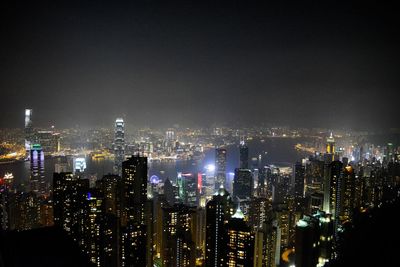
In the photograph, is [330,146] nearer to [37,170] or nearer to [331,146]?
[331,146]

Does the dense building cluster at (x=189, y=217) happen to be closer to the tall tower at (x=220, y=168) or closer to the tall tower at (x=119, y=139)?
the tall tower at (x=220, y=168)

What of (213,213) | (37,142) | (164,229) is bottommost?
(164,229)

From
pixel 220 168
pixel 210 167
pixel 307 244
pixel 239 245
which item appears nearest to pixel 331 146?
pixel 220 168

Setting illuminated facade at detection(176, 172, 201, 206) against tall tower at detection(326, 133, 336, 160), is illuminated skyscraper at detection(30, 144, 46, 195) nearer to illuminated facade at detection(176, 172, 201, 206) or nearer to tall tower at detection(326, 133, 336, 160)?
illuminated facade at detection(176, 172, 201, 206)

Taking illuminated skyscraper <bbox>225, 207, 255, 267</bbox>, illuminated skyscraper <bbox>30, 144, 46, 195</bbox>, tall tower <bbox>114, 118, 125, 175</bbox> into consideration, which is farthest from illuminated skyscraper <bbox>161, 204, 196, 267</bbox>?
tall tower <bbox>114, 118, 125, 175</bbox>

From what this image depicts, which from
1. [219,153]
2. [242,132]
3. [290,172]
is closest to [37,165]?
[219,153]

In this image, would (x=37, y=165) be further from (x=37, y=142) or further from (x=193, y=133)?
(x=193, y=133)

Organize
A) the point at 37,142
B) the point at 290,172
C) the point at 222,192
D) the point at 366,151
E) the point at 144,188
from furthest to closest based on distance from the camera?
1. the point at 366,151
2. the point at 290,172
3. the point at 37,142
4. the point at 144,188
5. the point at 222,192

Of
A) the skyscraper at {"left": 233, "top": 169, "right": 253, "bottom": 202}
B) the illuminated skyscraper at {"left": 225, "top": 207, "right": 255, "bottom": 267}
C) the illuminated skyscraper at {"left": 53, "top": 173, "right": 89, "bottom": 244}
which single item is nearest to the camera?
the illuminated skyscraper at {"left": 225, "top": 207, "right": 255, "bottom": 267}
